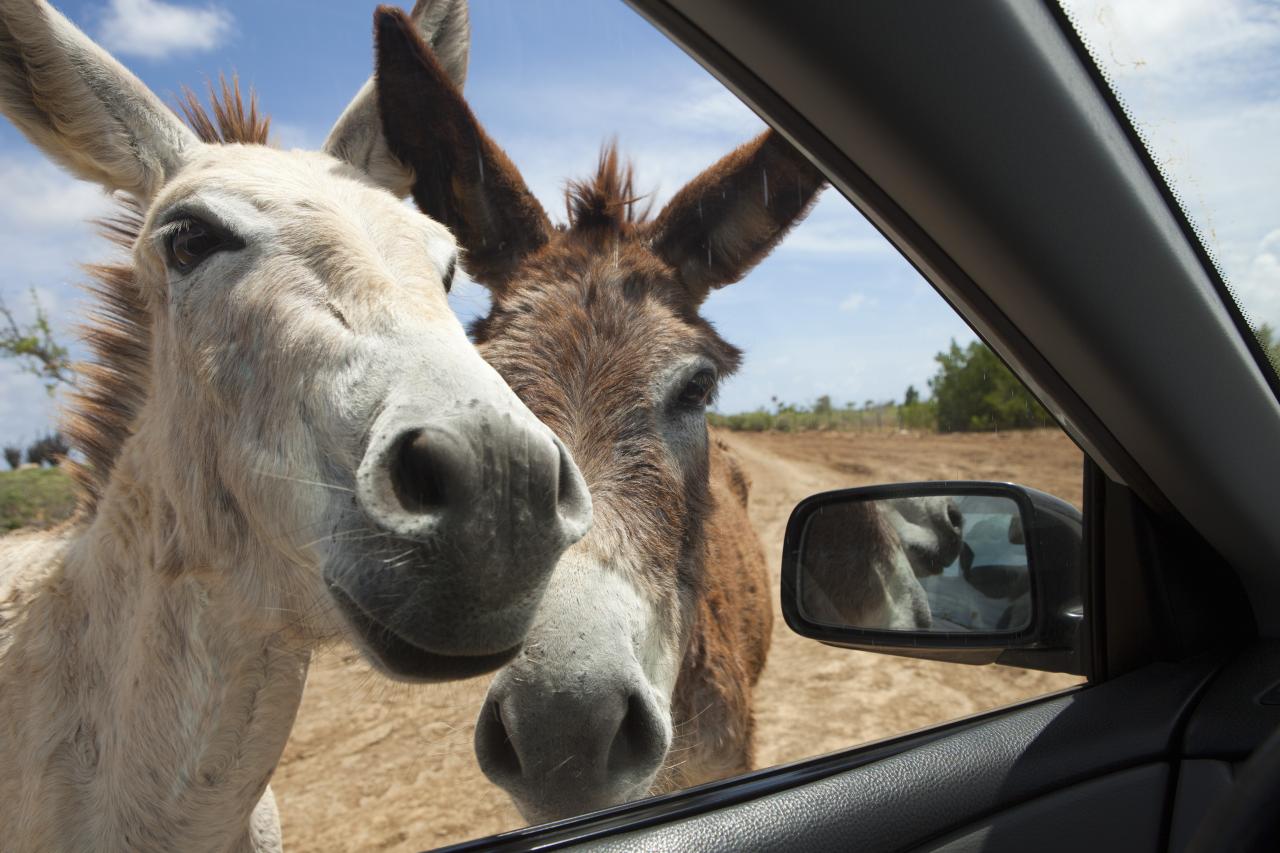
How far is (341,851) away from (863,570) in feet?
5.00

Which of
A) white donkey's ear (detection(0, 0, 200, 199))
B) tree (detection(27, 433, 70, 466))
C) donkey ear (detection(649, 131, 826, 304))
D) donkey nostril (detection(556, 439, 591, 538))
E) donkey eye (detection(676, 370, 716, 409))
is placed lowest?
donkey nostril (detection(556, 439, 591, 538))

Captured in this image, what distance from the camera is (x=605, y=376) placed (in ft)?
5.70

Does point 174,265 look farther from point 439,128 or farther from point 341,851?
point 341,851

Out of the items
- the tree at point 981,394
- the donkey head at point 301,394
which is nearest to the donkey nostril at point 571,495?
the donkey head at point 301,394

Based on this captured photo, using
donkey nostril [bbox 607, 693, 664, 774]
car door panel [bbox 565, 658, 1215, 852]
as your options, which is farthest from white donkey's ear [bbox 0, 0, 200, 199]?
car door panel [bbox 565, 658, 1215, 852]

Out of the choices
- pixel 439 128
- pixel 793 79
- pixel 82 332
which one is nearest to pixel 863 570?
pixel 793 79

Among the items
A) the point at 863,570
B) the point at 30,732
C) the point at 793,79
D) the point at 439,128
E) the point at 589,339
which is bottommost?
the point at 30,732

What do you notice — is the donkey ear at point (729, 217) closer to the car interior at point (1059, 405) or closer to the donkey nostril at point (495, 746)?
the car interior at point (1059, 405)

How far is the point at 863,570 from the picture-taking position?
7.25 ft

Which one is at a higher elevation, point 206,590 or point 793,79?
point 793,79

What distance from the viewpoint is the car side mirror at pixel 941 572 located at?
1.81 m

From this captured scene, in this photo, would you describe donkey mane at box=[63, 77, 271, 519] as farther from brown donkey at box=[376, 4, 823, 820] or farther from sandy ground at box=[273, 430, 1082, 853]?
sandy ground at box=[273, 430, 1082, 853]

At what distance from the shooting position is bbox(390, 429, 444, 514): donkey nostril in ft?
3.60

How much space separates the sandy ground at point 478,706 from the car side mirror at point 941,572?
0.42 feet
